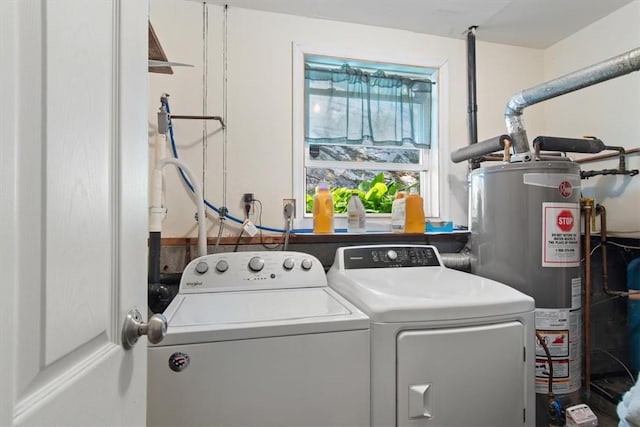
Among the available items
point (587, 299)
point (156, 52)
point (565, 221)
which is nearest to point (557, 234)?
point (565, 221)

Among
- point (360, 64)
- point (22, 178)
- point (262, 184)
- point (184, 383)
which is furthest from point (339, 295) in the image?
point (360, 64)

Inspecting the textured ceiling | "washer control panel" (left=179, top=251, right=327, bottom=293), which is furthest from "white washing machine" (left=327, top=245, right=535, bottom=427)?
the textured ceiling

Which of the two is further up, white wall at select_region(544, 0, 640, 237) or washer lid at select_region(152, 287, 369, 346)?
white wall at select_region(544, 0, 640, 237)

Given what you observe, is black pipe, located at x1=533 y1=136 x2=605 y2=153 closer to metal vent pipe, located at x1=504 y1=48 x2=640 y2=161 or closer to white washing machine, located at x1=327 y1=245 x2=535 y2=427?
metal vent pipe, located at x1=504 y1=48 x2=640 y2=161

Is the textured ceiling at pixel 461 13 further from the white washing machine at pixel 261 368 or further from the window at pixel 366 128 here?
the white washing machine at pixel 261 368

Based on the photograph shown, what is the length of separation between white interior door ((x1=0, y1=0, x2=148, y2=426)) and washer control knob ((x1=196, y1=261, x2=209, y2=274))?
786mm

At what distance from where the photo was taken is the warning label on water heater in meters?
1.46

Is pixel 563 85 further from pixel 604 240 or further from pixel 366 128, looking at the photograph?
pixel 366 128

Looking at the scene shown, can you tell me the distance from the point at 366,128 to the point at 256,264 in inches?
46.5

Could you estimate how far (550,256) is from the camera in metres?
1.46

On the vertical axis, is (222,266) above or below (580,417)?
above

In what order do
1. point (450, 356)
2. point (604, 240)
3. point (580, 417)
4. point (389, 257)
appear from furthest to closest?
point (604, 240), point (389, 257), point (580, 417), point (450, 356)

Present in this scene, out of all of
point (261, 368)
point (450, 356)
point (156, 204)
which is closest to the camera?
point (261, 368)

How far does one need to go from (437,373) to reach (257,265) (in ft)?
2.71
